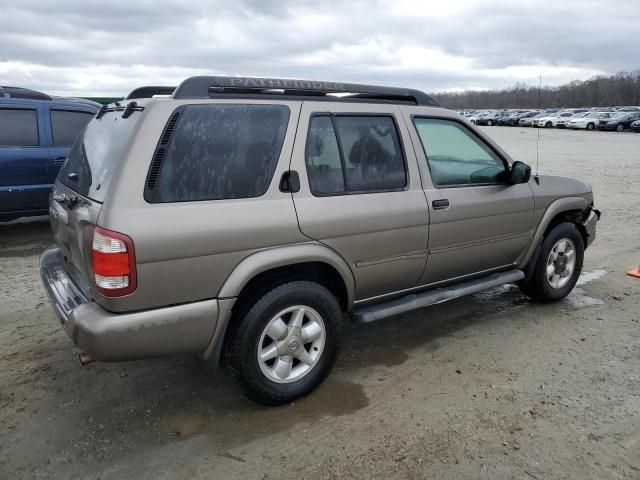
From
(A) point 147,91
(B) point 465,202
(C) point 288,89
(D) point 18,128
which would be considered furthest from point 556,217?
(D) point 18,128

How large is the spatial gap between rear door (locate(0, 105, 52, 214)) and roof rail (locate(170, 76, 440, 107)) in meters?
4.83

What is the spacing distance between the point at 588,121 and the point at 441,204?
136 ft

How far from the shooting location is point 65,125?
710cm

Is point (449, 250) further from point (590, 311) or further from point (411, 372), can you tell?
point (590, 311)

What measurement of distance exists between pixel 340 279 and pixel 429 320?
146 cm

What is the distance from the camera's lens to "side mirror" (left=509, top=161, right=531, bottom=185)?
399 cm

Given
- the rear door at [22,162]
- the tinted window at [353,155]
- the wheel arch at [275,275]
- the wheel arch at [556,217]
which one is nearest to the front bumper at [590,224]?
the wheel arch at [556,217]

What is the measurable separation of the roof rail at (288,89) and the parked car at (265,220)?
0.01 meters

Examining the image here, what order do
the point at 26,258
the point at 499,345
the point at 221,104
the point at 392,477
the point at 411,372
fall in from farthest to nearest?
the point at 26,258, the point at 499,345, the point at 411,372, the point at 221,104, the point at 392,477

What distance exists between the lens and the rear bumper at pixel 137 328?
2.59 metres

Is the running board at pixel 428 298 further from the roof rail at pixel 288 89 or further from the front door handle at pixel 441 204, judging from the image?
the roof rail at pixel 288 89

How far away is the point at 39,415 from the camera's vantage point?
121 inches

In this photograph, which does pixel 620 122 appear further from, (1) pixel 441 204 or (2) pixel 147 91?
(2) pixel 147 91

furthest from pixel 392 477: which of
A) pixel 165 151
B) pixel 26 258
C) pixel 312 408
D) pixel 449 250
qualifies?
pixel 26 258
